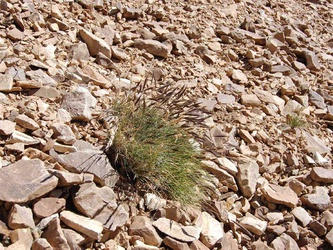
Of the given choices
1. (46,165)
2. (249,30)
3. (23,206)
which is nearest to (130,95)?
(46,165)

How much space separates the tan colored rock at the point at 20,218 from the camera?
2.39 metres

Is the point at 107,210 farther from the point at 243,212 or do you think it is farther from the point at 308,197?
the point at 308,197

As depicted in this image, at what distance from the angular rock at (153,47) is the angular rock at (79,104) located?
1.15 metres

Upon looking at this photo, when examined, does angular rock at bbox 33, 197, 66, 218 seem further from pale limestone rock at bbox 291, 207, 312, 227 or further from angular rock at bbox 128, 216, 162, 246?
pale limestone rock at bbox 291, 207, 312, 227

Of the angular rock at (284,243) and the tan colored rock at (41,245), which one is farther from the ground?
the tan colored rock at (41,245)

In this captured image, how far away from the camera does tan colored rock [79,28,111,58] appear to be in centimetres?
405

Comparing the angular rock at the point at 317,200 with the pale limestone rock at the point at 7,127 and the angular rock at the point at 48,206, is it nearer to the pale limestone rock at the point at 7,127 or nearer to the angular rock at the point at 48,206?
the angular rock at the point at 48,206

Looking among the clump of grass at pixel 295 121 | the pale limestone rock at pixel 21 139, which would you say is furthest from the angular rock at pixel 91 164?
the clump of grass at pixel 295 121

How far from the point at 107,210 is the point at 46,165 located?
423mm

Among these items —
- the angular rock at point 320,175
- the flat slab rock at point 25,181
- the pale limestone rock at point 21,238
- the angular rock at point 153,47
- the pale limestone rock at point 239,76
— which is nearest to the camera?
the pale limestone rock at point 21,238

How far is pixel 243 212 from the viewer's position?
3357 millimetres

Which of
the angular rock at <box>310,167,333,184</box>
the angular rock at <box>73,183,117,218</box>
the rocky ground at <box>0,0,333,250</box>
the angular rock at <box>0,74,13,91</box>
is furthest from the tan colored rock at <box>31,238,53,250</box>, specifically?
the angular rock at <box>310,167,333,184</box>

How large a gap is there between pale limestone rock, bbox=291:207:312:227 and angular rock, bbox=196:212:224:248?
0.64m

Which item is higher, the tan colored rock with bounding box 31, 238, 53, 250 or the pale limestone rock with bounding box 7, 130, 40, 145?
the pale limestone rock with bounding box 7, 130, 40, 145
